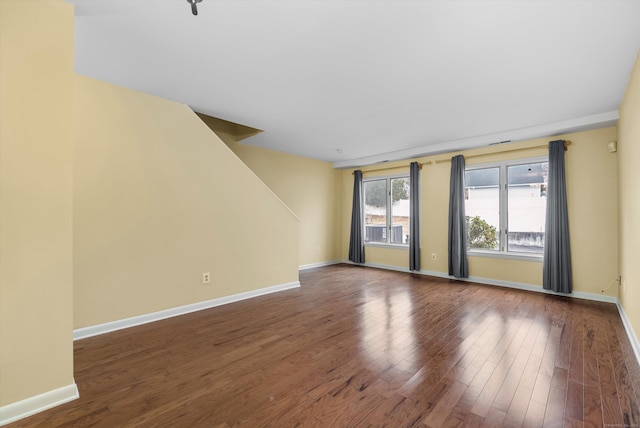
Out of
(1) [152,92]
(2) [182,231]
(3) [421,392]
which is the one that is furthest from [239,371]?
(1) [152,92]

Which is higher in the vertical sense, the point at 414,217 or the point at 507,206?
the point at 507,206

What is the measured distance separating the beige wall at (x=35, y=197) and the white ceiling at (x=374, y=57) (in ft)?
1.28

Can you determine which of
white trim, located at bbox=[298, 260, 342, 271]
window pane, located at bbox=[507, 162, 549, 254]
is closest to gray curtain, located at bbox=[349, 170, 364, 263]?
white trim, located at bbox=[298, 260, 342, 271]

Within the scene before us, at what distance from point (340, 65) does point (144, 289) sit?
3154mm

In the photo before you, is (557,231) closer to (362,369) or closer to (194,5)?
(362,369)

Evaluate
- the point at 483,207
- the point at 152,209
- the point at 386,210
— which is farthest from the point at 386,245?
the point at 152,209

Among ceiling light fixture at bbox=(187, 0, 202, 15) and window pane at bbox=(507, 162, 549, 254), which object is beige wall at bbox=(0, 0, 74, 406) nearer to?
ceiling light fixture at bbox=(187, 0, 202, 15)

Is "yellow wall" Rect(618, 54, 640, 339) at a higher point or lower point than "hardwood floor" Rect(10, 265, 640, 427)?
higher

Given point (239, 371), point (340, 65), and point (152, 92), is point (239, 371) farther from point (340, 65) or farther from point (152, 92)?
point (152, 92)

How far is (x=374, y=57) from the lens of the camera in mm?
2469

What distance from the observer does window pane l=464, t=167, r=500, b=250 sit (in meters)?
5.08

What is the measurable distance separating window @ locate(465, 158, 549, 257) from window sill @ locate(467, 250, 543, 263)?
38 mm

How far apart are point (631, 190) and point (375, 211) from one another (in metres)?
4.56

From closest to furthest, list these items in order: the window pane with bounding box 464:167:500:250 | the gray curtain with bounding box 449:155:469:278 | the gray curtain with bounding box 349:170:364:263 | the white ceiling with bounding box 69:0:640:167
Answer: the white ceiling with bounding box 69:0:640:167 < the window pane with bounding box 464:167:500:250 < the gray curtain with bounding box 449:155:469:278 < the gray curtain with bounding box 349:170:364:263
